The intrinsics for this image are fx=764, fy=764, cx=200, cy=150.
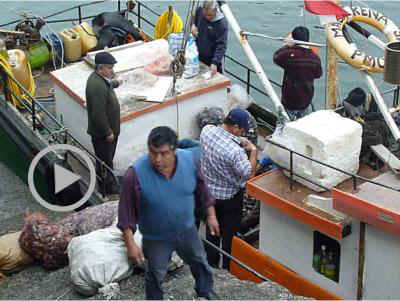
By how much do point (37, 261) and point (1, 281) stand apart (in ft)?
1.30

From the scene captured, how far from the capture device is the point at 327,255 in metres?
7.58

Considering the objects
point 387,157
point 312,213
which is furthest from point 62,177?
point 387,157

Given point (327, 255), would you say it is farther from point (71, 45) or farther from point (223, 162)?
point (71, 45)

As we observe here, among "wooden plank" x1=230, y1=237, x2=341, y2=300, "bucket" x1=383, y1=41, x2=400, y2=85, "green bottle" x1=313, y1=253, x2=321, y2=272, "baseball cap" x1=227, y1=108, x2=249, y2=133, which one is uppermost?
"bucket" x1=383, y1=41, x2=400, y2=85

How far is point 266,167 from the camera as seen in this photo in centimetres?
848

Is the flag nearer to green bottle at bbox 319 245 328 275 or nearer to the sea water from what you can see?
green bottle at bbox 319 245 328 275

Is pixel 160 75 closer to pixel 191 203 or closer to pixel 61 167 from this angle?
pixel 61 167

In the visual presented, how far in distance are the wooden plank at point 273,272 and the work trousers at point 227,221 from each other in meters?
0.09

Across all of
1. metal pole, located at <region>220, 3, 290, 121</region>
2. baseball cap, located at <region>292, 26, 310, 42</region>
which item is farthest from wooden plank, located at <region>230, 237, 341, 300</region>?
baseball cap, located at <region>292, 26, 310, 42</region>

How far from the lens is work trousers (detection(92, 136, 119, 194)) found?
884 cm

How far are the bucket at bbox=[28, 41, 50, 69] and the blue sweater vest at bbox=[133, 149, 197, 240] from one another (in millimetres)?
7417

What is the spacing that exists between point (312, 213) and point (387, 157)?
0.89m

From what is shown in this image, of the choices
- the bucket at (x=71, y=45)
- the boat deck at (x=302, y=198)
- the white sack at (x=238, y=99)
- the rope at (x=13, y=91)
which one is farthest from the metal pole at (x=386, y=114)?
the bucket at (x=71, y=45)

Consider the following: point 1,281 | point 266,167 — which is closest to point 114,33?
point 266,167
